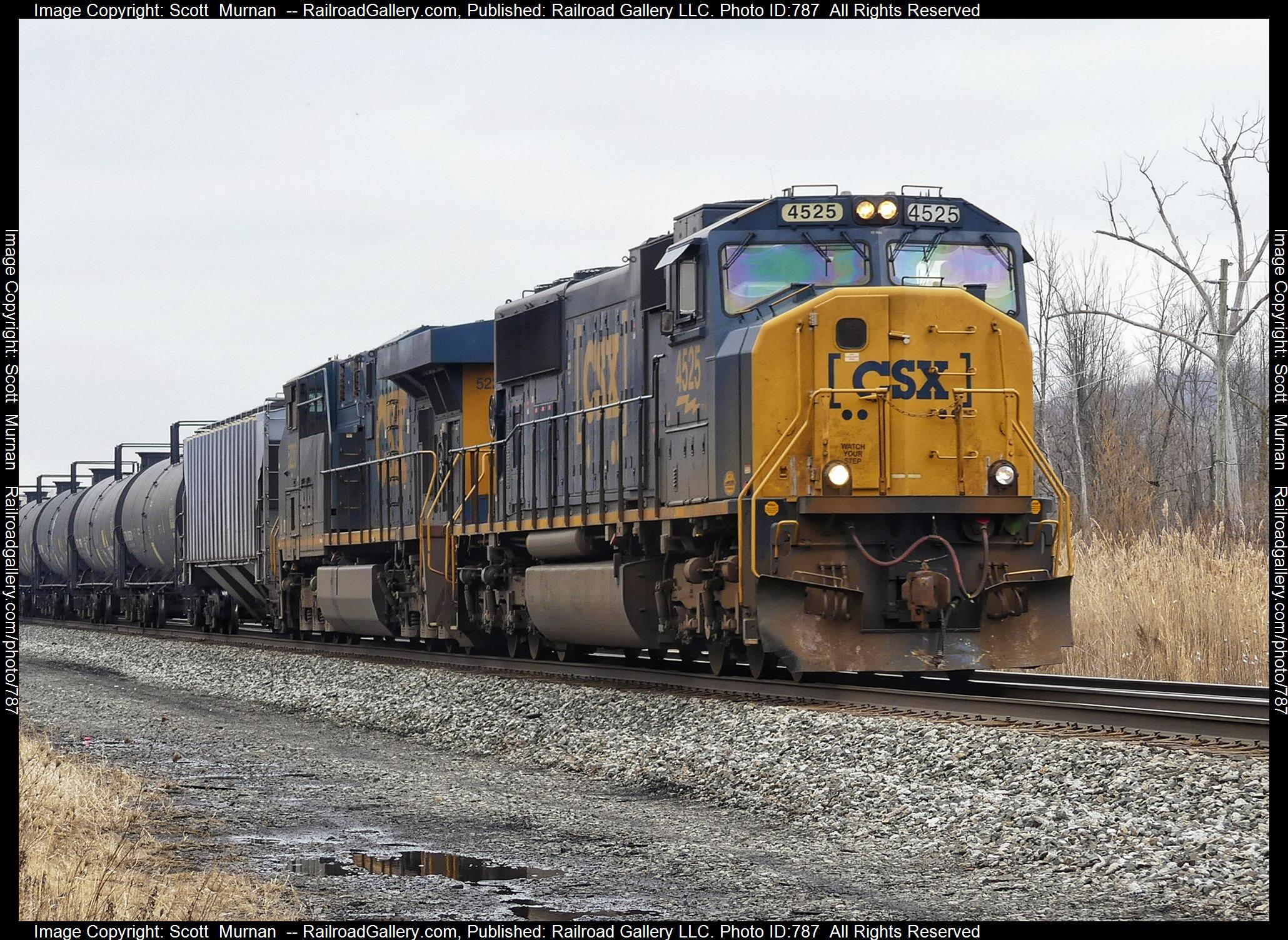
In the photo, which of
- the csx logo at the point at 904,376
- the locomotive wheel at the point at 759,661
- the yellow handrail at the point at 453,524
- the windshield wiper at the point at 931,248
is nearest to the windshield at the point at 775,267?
the windshield wiper at the point at 931,248

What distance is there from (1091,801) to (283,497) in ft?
59.4

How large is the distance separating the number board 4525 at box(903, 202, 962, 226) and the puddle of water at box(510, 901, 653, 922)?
741 cm

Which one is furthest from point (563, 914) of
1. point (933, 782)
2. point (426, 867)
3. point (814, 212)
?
point (814, 212)

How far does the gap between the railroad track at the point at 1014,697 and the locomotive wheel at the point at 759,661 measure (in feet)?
0.33

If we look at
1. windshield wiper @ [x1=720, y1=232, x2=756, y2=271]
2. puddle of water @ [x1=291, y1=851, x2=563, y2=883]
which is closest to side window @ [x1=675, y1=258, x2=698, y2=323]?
windshield wiper @ [x1=720, y1=232, x2=756, y2=271]

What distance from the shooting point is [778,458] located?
11469 mm

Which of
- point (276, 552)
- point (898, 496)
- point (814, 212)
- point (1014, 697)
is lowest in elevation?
point (1014, 697)

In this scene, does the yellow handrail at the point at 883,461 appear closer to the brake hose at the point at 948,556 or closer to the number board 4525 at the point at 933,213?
the brake hose at the point at 948,556

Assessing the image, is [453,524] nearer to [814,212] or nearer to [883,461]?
[814,212]

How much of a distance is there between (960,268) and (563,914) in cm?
754

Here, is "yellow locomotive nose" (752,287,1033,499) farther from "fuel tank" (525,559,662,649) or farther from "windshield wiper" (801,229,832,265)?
"fuel tank" (525,559,662,649)

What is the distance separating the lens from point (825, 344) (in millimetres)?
11648

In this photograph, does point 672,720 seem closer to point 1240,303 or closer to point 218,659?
point 218,659

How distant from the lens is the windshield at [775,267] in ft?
40.3
